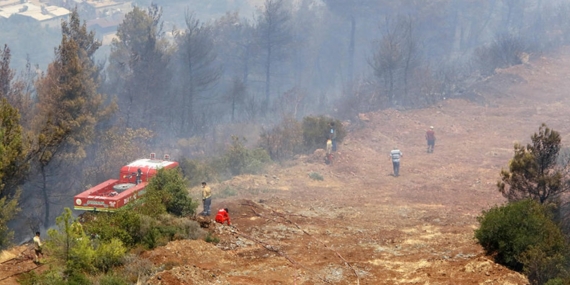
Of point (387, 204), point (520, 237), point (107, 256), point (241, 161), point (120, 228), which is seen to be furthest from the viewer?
point (241, 161)

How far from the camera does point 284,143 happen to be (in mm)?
35469

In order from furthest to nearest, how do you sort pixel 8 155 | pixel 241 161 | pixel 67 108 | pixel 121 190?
1. pixel 241 161
2. pixel 67 108
3. pixel 121 190
4. pixel 8 155

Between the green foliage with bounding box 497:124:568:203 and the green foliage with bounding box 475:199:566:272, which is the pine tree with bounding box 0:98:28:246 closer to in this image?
the green foliage with bounding box 475:199:566:272

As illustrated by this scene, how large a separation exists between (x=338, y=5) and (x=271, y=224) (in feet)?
181

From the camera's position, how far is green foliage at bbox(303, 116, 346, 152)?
1378 inches

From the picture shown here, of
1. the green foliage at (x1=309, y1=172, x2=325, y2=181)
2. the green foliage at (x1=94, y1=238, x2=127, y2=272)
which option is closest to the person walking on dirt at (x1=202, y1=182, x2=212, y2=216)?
the green foliage at (x1=94, y1=238, x2=127, y2=272)

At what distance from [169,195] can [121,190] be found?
3181 millimetres

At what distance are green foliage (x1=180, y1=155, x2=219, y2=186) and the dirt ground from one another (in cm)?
146

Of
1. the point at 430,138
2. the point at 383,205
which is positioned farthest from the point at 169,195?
the point at 430,138

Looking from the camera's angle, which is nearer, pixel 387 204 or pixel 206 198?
pixel 206 198

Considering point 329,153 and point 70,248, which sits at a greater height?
point 329,153

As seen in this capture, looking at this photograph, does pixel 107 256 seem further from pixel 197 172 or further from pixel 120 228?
pixel 197 172

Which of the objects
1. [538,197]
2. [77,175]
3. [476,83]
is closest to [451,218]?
[538,197]

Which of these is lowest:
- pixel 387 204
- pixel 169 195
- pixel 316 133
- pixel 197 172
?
pixel 387 204
